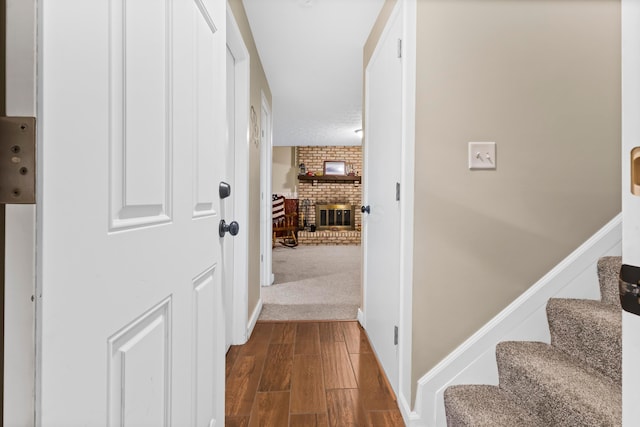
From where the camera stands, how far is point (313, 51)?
2723 mm

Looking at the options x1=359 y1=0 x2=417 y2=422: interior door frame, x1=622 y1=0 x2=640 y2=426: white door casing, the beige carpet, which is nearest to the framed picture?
the beige carpet

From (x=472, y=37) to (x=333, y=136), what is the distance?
5.18 meters

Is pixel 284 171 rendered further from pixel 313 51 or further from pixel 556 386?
pixel 556 386

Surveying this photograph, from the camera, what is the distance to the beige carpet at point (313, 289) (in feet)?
8.89

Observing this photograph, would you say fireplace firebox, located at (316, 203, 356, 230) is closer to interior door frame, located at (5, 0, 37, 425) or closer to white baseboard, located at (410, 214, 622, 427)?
white baseboard, located at (410, 214, 622, 427)

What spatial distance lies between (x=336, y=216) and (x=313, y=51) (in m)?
5.36

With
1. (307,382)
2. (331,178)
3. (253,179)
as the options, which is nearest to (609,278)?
(307,382)

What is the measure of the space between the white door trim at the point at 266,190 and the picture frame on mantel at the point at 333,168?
4.23m

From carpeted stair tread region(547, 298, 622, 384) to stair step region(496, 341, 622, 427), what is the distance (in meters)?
0.03

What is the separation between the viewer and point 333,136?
6.45 meters

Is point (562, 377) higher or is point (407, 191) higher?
point (407, 191)

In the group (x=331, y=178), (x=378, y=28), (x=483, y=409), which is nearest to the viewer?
(x=483, y=409)

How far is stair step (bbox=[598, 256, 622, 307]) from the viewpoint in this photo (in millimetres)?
1234

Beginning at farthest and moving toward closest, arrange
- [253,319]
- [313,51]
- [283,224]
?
[283,224]
[313,51]
[253,319]
